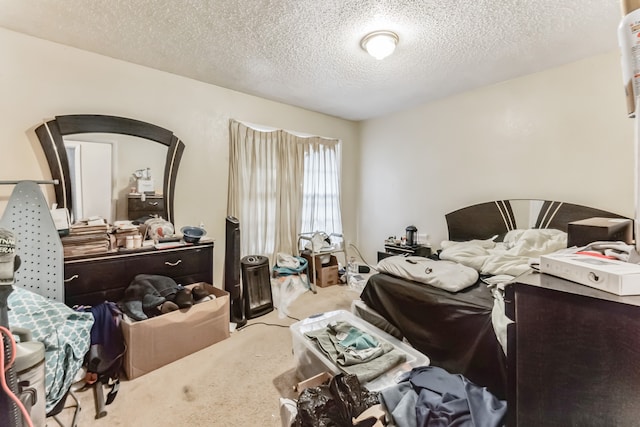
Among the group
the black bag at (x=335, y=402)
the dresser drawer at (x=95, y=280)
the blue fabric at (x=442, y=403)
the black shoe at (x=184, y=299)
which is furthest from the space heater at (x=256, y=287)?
the blue fabric at (x=442, y=403)

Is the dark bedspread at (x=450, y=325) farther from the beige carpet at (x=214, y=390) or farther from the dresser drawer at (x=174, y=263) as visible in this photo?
the dresser drawer at (x=174, y=263)

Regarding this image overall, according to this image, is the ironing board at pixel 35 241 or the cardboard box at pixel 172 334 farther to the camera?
the cardboard box at pixel 172 334

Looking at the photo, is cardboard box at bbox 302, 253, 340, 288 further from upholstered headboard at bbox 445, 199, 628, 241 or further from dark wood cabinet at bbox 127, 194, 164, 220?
dark wood cabinet at bbox 127, 194, 164, 220

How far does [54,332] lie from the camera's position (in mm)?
1439

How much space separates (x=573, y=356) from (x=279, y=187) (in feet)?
11.0

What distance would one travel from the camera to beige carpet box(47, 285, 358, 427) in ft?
5.02

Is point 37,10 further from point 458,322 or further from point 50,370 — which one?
point 458,322

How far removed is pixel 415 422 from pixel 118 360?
1.94m

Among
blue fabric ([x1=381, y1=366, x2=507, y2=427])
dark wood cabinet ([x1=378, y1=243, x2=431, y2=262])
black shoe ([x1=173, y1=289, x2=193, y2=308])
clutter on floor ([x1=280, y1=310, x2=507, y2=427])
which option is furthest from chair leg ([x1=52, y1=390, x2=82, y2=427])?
dark wood cabinet ([x1=378, y1=243, x2=431, y2=262])

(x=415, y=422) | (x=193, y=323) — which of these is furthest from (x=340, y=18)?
(x=193, y=323)

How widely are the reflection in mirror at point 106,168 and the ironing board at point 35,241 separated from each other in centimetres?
55

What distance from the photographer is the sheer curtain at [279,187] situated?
329cm

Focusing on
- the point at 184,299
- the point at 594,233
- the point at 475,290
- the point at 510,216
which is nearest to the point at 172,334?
the point at 184,299

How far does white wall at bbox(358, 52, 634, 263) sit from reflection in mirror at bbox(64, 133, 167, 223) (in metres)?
3.16
